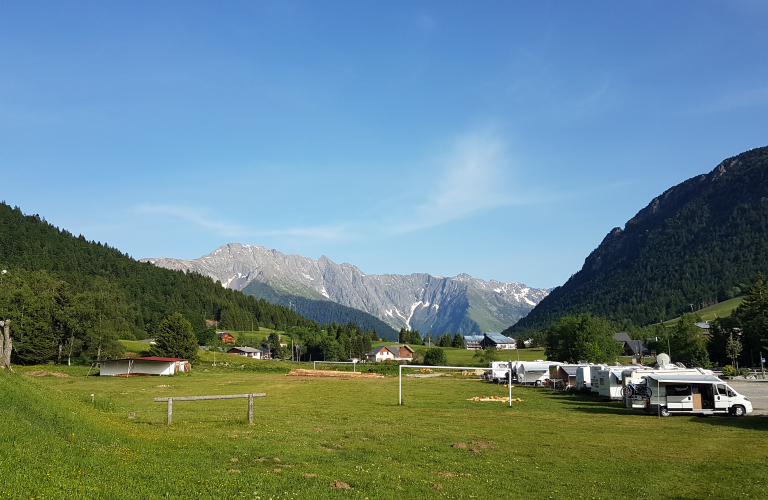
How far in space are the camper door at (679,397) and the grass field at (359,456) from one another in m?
5.00

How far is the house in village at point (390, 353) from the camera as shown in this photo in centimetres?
18400

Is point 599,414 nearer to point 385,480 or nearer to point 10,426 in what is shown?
point 385,480

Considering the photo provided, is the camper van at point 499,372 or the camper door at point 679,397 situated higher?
the camper door at point 679,397

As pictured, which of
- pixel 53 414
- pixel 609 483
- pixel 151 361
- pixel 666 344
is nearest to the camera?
pixel 609 483

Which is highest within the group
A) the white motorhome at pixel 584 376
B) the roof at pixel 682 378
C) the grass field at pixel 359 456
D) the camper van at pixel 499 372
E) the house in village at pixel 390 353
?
the roof at pixel 682 378

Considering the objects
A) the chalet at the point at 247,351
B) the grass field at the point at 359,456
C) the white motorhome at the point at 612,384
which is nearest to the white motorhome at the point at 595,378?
the white motorhome at the point at 612,384

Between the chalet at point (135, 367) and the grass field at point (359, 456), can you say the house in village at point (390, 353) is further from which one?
the grass field at point (359, 456)

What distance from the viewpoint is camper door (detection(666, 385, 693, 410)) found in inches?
1415

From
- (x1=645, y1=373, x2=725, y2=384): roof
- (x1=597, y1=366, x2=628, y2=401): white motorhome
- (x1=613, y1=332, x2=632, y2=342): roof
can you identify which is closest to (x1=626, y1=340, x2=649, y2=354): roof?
(x1=613, y1=332, x2=632, y2=342): roof

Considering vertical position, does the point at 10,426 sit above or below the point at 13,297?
below

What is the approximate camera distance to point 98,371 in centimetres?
8669

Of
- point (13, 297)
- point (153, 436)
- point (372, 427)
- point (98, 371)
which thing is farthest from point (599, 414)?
point (13, 297)

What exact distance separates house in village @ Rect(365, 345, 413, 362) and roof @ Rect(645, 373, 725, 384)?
488ft

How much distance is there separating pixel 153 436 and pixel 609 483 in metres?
15.6
